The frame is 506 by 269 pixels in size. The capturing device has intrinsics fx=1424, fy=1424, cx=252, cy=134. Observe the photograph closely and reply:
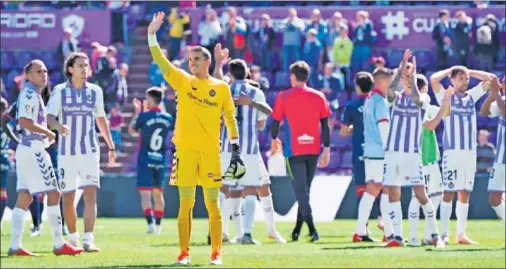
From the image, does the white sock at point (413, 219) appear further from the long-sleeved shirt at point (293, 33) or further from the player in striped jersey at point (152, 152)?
the long-sleeved shirt at point (293, 33)

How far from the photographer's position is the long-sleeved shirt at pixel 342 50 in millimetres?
30031

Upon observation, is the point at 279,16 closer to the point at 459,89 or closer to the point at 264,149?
the point at 264,149

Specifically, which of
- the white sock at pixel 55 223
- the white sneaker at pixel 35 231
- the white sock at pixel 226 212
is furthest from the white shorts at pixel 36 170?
the white sneaker at pixel 35 231

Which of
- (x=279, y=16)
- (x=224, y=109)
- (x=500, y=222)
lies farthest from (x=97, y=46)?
(x=224, y=109)

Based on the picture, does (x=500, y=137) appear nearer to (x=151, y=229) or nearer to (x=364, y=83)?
(x=364, y=83)

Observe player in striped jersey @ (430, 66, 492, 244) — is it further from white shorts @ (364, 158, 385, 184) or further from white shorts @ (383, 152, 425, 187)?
white shorts @ (364, 158, 385, 184)

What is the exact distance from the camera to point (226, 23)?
31344 mm

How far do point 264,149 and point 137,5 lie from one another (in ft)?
18.7

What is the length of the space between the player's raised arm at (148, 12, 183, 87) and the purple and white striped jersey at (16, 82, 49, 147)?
2.35 meters

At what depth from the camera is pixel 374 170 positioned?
18.2 m

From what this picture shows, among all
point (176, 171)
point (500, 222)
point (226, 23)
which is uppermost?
point (226, 23)

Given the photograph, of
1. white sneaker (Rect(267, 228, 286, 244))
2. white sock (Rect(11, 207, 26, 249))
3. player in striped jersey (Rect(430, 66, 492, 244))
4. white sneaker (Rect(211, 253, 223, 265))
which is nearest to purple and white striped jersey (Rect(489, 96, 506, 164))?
player in striped jersey (Rect(430, 66, 492, 244))

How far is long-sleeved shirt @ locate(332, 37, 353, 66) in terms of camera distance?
30.0 meters

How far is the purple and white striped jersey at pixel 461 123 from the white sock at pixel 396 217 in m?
1.12
